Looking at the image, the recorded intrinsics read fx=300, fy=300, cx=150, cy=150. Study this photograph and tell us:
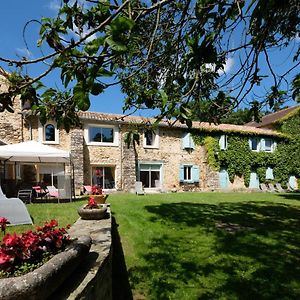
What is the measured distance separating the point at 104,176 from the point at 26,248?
2022 centimetres

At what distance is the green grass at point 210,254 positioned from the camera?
17.4 ft

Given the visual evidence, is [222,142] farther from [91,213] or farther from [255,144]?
[91,213]

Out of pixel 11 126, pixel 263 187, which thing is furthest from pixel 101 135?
pixel 263 187

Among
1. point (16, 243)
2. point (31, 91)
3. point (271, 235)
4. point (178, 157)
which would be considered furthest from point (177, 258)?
point (178, 157)

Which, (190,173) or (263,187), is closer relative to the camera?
(190,173)

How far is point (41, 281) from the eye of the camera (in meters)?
2.45

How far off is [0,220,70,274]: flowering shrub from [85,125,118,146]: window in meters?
19.0

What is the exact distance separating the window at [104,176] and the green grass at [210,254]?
11681mm

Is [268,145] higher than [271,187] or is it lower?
higher

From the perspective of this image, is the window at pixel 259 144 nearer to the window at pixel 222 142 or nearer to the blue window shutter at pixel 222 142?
the window at pixel 222 142

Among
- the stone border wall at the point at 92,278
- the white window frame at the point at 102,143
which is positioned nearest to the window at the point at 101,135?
the white window frame at the point at 102,143

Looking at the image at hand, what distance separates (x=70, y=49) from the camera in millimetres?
2451

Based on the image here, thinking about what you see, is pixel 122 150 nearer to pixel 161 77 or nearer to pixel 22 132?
pixel 22 132

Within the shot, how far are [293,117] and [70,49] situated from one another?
3200cm
